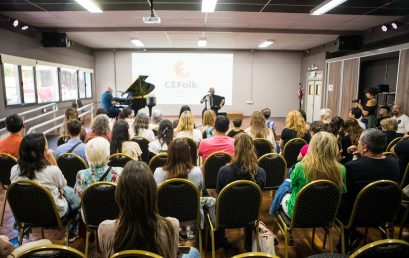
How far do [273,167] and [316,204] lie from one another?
1.02 meters

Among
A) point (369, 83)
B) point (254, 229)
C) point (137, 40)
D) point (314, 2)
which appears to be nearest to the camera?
point (254, 229)

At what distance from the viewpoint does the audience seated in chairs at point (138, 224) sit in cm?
136

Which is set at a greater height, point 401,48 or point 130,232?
point 401,48

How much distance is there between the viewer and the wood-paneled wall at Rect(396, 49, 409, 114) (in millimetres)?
6109

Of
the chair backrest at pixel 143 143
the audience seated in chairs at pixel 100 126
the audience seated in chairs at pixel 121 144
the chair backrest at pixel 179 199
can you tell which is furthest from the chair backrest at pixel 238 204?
the audience seated in chairs at pixel 100 126

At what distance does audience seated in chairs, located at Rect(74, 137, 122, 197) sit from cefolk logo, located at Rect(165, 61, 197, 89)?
10.4 meters

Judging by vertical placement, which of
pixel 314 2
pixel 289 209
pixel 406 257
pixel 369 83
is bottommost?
pixel 289 209

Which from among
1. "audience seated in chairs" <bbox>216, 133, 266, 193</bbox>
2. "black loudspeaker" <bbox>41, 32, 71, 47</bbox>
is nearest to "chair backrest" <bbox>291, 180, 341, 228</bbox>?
"audience seated in chairs" <bbox>216, 133, 266, 193</bbox>

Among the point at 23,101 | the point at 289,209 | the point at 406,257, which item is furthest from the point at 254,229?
the point at 23,101

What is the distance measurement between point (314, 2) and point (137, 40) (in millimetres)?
6169

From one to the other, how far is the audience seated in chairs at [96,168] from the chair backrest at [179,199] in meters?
0.50

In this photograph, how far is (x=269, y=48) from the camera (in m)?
12.1

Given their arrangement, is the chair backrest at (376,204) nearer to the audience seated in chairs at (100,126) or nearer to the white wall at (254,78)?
the audience seated in chairs at (100,126)

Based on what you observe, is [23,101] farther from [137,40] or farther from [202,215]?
[202,215]
